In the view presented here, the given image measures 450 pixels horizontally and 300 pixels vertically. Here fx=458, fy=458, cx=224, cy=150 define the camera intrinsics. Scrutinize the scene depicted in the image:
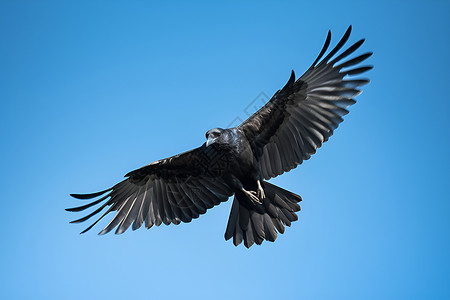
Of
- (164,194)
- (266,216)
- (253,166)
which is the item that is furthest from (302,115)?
(164,194)

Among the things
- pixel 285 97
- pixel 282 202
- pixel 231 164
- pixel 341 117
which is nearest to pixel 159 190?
pixel 231 164

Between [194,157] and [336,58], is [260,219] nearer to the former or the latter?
[194,157]

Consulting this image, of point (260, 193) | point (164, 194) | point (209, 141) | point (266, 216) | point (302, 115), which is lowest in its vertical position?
point (266, 216)

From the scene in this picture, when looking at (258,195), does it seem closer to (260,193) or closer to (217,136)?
(260,193)

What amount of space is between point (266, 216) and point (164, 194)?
183 cm

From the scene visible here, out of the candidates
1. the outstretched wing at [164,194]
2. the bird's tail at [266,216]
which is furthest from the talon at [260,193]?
the outstretched wing at [164,194]

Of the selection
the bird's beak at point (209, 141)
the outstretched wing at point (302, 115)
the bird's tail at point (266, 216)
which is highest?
the bird's beak at point (209, 141)

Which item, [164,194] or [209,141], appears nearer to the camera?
[209,141]

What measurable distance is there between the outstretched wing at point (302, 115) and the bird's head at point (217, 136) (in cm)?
43

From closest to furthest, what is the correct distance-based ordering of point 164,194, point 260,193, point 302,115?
1. point 260,193
2. point 302,115
3. point 164,194

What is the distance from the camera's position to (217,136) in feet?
22.2

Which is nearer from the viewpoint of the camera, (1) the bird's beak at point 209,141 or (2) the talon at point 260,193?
(1) the bird's beak at point 209,141

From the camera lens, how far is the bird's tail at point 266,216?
7.20m

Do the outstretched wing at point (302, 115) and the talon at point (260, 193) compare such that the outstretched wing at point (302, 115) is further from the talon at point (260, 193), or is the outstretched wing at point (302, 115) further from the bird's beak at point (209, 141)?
the bird's beak at point (209, 141)
